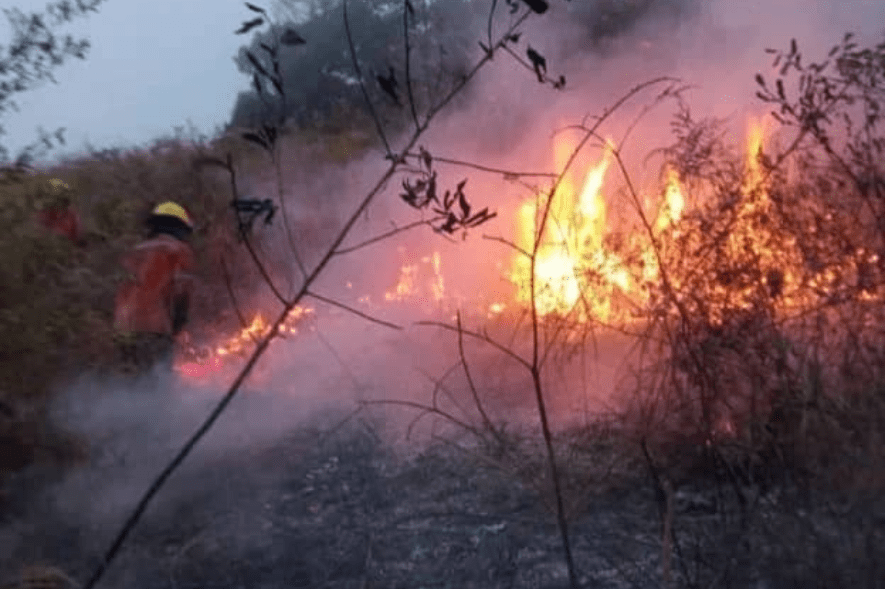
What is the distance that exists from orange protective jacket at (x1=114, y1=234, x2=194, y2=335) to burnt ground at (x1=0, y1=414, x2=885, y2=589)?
1.34 metres

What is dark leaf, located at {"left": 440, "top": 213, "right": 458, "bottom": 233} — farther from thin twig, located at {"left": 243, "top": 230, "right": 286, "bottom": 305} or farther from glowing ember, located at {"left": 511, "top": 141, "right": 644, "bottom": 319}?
glowing ember, located at {"left": 511, "top": 141, "right": 644, "bottom": 319}

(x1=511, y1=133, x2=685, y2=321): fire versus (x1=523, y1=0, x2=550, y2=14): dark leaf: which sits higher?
(x1=511, y1=133, x2=685, y2=321): fire

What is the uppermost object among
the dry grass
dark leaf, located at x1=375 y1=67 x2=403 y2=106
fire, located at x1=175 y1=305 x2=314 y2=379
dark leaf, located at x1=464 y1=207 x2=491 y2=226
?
fire, located at x1=175 y1=305 x2=314 y2=379

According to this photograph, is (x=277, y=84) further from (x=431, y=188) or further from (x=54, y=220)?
(x=54, y=220)

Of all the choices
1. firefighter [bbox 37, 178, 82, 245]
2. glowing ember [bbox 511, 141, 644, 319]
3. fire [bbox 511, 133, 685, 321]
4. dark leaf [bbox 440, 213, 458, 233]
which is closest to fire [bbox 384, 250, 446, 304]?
glowing ember [bbox 511, 141, 644, 319]

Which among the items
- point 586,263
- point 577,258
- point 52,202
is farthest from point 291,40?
point 577,258

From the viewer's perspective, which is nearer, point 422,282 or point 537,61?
point 537,61

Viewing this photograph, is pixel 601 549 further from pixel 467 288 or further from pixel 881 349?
pixel 467 288

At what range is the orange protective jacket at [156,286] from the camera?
24.2 ft

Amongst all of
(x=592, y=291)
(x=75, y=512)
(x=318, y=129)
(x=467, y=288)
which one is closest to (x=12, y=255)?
(x=75, y=512)

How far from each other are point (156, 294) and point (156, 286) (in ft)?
0.16

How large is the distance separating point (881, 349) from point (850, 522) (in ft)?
1.52

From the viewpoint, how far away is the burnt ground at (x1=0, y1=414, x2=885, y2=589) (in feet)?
10.1

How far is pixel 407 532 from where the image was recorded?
494 cm
